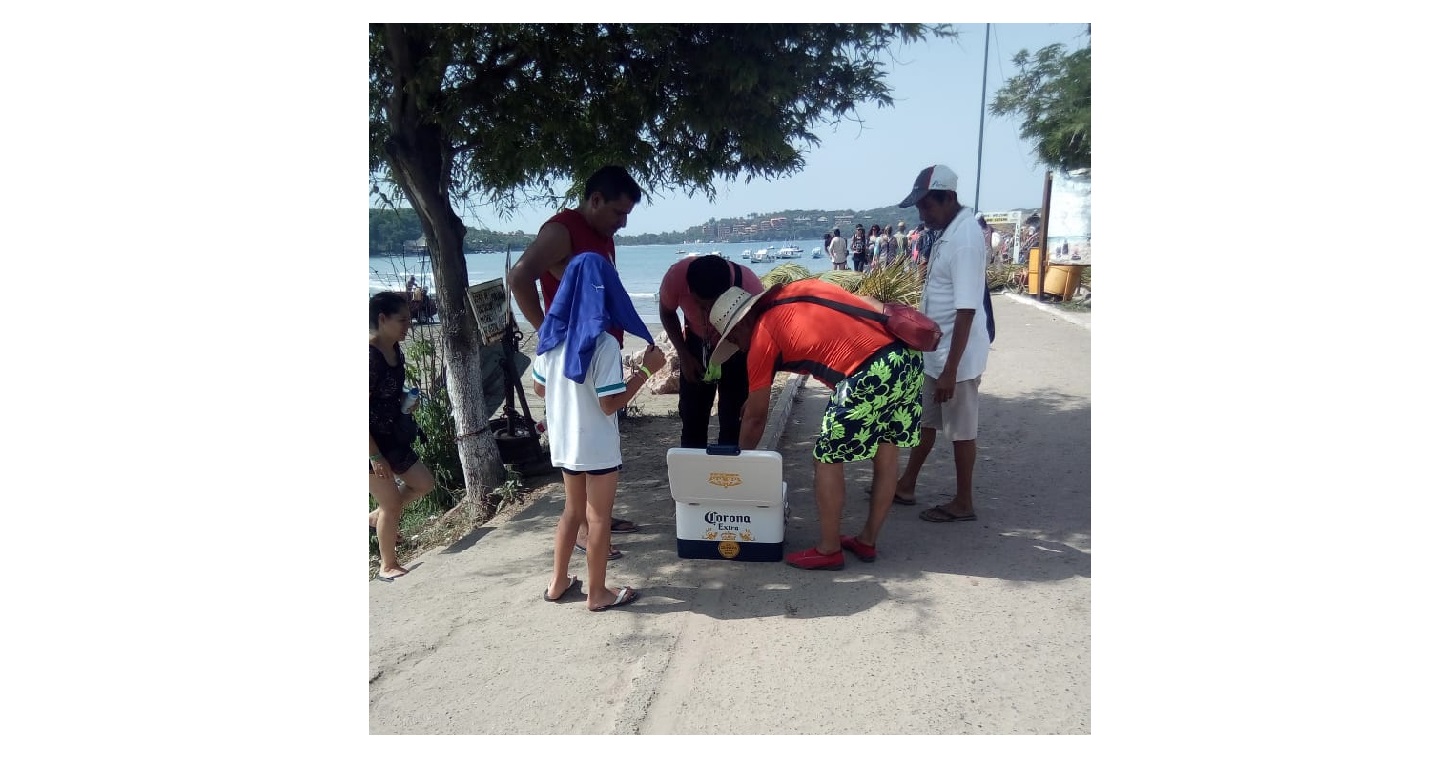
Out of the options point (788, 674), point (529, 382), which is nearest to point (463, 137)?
point (788, 674)

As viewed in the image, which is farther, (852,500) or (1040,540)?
(852,500)

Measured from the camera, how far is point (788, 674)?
291cm

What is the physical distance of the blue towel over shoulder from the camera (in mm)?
3117

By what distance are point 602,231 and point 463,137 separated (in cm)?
152

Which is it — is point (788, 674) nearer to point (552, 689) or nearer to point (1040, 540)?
point (552, 689)

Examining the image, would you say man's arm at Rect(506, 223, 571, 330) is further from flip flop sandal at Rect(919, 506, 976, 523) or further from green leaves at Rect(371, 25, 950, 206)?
flip flop sandal at Rect(919, 506, 976, 523)

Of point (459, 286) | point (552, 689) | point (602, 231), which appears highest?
point (602, 231)

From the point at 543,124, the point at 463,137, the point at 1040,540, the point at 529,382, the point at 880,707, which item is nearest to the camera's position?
the point at 880,707

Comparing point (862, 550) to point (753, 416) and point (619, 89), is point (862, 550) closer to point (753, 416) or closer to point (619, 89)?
point (753, 416)

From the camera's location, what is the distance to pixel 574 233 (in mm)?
3939

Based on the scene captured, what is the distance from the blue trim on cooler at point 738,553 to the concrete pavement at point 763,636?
0.17 ft

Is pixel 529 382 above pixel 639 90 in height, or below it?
below

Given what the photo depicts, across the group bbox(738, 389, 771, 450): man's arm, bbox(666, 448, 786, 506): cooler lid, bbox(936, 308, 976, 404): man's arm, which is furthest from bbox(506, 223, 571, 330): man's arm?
bbox(936, 308, 976, 404): man's arm

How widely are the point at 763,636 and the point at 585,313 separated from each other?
147 cm
